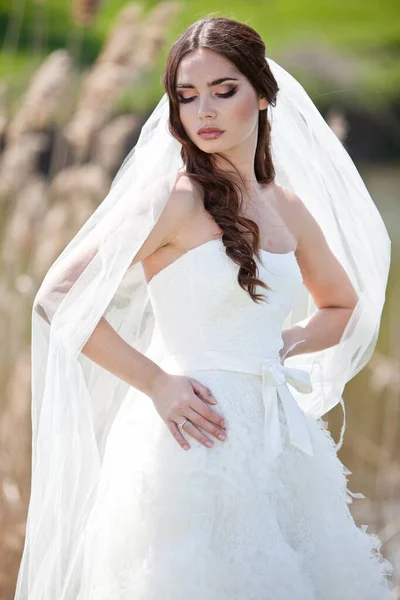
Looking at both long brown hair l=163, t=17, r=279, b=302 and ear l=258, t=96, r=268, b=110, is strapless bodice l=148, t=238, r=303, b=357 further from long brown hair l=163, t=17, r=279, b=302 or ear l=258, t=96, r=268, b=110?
ear l=258, t=96, r=268, b=110

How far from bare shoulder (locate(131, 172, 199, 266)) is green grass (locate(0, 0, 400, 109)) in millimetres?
2841

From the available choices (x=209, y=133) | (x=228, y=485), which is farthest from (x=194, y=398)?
(x=209, y=133)

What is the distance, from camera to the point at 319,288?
1982 mm

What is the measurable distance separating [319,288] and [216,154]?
0.41m

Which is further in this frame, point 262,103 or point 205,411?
Answer: point 262,103

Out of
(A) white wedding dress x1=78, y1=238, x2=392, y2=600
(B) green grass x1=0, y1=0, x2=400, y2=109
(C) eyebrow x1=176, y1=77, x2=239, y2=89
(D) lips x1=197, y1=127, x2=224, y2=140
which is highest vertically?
(B) green grass x1=0, y1=0, x2=400, y2=109

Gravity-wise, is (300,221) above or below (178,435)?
above

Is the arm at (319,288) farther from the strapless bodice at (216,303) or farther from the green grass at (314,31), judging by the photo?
the green grass at (314,31)

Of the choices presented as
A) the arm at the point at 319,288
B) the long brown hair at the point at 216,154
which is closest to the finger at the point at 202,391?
the long brown hair at the point at 216,154

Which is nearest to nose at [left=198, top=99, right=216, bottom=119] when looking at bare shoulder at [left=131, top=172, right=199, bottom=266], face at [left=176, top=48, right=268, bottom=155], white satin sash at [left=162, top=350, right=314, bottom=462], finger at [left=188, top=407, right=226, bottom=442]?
face at [left=176, top=48, right=268, bottom=155]

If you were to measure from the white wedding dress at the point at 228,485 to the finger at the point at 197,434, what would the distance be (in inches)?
0.6

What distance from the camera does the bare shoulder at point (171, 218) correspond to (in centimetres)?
162

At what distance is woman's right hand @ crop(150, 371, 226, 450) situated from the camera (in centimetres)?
158

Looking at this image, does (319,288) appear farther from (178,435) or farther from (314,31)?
(314,31)
